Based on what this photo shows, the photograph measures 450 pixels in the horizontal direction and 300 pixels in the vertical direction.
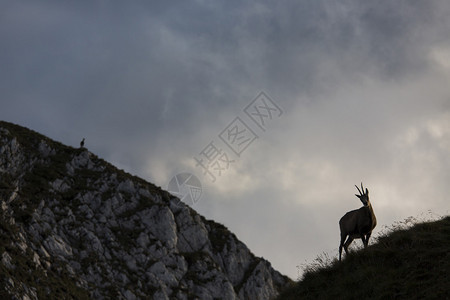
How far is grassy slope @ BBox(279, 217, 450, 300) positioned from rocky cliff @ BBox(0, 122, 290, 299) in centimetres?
3829

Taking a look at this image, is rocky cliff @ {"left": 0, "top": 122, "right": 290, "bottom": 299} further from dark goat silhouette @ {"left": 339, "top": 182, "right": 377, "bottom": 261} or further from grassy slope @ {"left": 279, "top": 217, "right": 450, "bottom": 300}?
grassy slope @ {"left": 279, "top": 217, "right": 450, "bottom": 300}

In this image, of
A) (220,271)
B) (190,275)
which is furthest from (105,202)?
(220,271)

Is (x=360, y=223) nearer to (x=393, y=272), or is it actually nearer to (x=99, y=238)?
(x=393, y=272)

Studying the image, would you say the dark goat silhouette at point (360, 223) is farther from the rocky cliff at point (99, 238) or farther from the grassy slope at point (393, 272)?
the rocky cliff at point (99, 238)

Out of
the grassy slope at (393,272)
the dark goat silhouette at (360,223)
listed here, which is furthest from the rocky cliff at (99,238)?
the grassy slope at (393,272)

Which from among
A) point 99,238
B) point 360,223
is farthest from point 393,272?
point 99,238

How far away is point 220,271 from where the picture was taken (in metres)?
83.9

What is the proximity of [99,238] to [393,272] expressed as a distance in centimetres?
6659

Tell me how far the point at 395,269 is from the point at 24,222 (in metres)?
61.9

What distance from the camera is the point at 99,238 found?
73875 millimetres

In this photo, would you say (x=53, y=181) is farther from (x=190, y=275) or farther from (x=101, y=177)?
(x=190, y=275)

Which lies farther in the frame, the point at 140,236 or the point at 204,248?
the point at 204,248

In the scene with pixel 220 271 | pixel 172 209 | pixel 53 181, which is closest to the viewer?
pixel 53 181

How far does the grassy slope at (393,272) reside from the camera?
13891 millimetres
